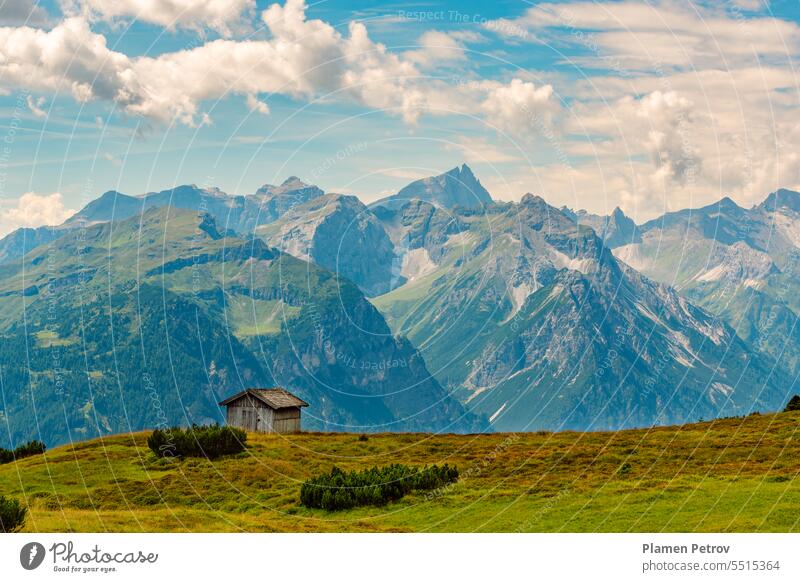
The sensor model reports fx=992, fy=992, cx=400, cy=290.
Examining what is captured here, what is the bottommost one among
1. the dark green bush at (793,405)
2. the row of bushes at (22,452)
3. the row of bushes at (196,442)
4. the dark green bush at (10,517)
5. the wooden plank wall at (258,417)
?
the dark green bush at (10,517)

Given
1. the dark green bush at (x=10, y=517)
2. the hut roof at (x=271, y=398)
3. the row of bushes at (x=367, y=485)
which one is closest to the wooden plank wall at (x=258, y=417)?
the hut roof at (x=271, y=398)

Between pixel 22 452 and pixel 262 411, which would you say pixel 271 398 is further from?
pixel 22 452

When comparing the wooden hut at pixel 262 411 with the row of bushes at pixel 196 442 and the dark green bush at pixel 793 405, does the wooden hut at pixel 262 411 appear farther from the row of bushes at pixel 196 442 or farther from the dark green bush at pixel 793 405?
the dark green bush at pixel 793 405

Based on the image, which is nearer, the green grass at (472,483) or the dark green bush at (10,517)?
the dark green bush at (10,517)

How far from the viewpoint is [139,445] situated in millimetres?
96750

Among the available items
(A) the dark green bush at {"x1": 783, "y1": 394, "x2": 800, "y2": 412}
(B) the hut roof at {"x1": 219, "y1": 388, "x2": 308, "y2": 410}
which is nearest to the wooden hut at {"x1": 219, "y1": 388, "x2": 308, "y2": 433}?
(B) the hut roof at {"x1": 219, "y1": 388, "x2": 308, "y2": 410}

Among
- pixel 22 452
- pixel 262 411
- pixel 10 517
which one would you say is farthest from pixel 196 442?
pixel 10 517

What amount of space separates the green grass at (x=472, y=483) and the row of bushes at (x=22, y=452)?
9.18 ft

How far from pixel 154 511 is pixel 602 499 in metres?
29.7

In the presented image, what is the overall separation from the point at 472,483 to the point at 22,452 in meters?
51.5

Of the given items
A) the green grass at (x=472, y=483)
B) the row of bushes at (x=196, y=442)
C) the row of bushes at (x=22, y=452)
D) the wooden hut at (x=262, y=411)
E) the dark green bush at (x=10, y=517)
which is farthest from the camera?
the wooden hut at (x=262, y=411)

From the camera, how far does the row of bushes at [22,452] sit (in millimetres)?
97438
